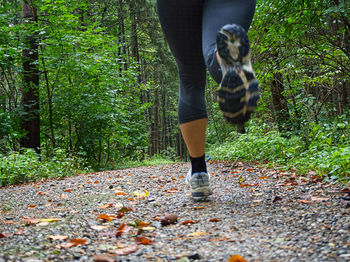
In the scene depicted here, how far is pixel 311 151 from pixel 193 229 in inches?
113

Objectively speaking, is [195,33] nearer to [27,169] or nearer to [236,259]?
[236,259]

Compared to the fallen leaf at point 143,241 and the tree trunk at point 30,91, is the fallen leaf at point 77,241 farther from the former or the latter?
the tree trunk at point 30,91

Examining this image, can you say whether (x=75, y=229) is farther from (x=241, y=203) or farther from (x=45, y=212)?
(x=241, y=203)

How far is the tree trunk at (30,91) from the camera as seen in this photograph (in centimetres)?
780

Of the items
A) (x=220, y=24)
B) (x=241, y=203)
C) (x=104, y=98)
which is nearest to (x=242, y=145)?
(x=104, y=98)

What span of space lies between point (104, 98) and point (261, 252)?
7.98 m

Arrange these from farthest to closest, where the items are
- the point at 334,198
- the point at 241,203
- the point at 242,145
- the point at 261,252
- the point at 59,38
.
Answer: the point at 59,38 < the point at 242,145 < the point at 241,203 < the point at 334,198 < the point at 261,252

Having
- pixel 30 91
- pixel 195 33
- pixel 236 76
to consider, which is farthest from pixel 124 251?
pixel 30 91

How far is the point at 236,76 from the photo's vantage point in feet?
4.71

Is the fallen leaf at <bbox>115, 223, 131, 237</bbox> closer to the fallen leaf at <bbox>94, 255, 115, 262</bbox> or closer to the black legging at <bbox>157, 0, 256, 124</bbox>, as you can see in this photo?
the fallen leaf at <bbox>94, 255, 115, 262</bbox>

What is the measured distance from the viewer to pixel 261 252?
3.84 feet

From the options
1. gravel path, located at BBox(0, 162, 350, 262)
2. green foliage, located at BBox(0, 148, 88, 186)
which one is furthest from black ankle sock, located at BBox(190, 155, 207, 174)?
green foliage, located at BBox(0, 148, 88, 186)

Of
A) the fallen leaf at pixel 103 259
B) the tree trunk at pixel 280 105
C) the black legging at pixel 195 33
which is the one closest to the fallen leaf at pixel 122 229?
the fallen leaf at pixel 103 259

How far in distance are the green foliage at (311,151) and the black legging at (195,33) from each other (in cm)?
145
